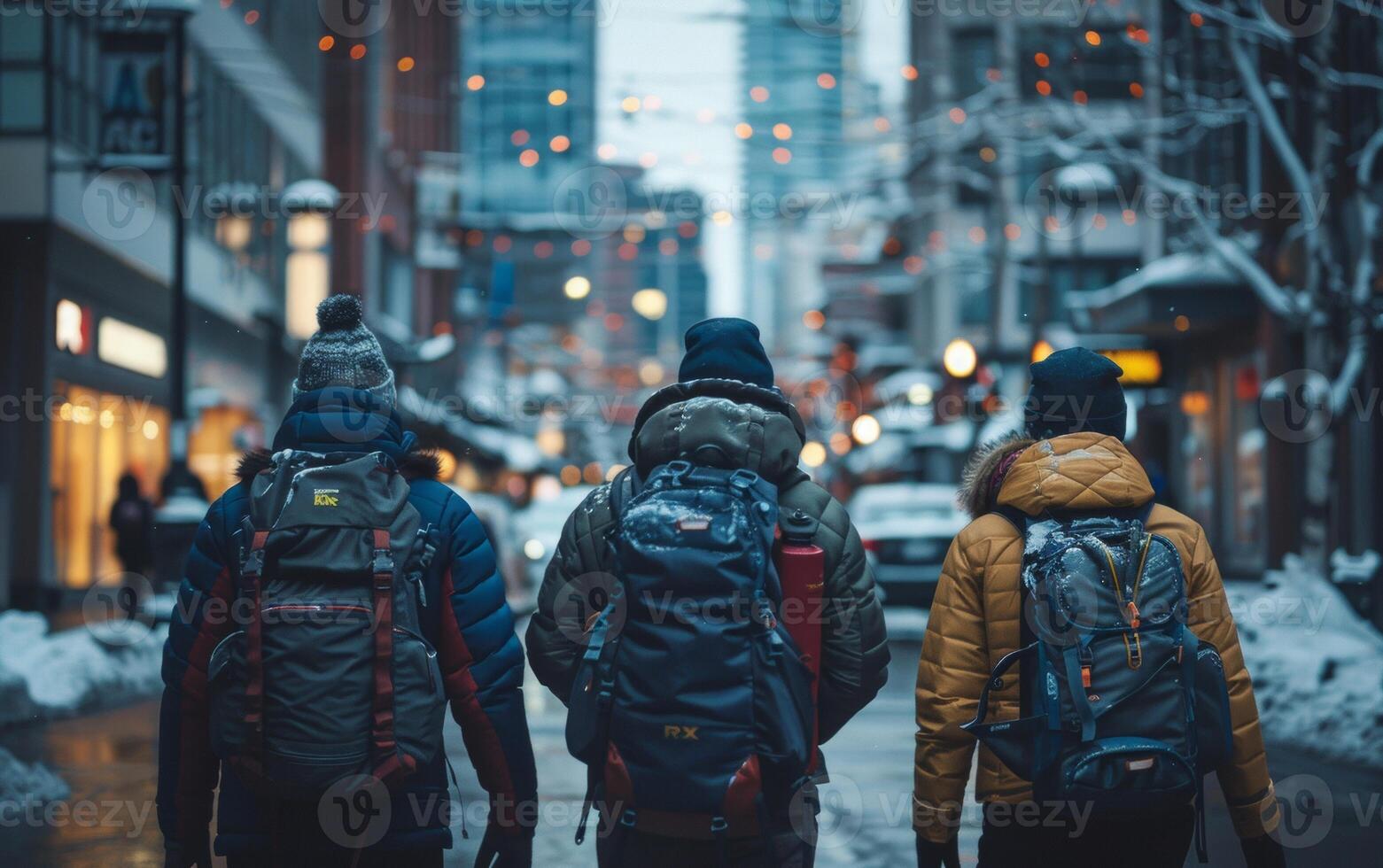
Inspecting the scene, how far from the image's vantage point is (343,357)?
159 inches

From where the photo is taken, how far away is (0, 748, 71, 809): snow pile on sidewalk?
310 inches

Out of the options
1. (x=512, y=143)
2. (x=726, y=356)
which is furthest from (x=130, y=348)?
(x=512, y=143)

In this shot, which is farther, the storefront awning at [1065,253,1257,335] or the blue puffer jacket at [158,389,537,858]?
the storefront awning at [1065,253,1257,335]

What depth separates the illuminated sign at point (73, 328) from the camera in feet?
74.8

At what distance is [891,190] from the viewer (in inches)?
2477

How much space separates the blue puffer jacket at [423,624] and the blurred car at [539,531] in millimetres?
18062
